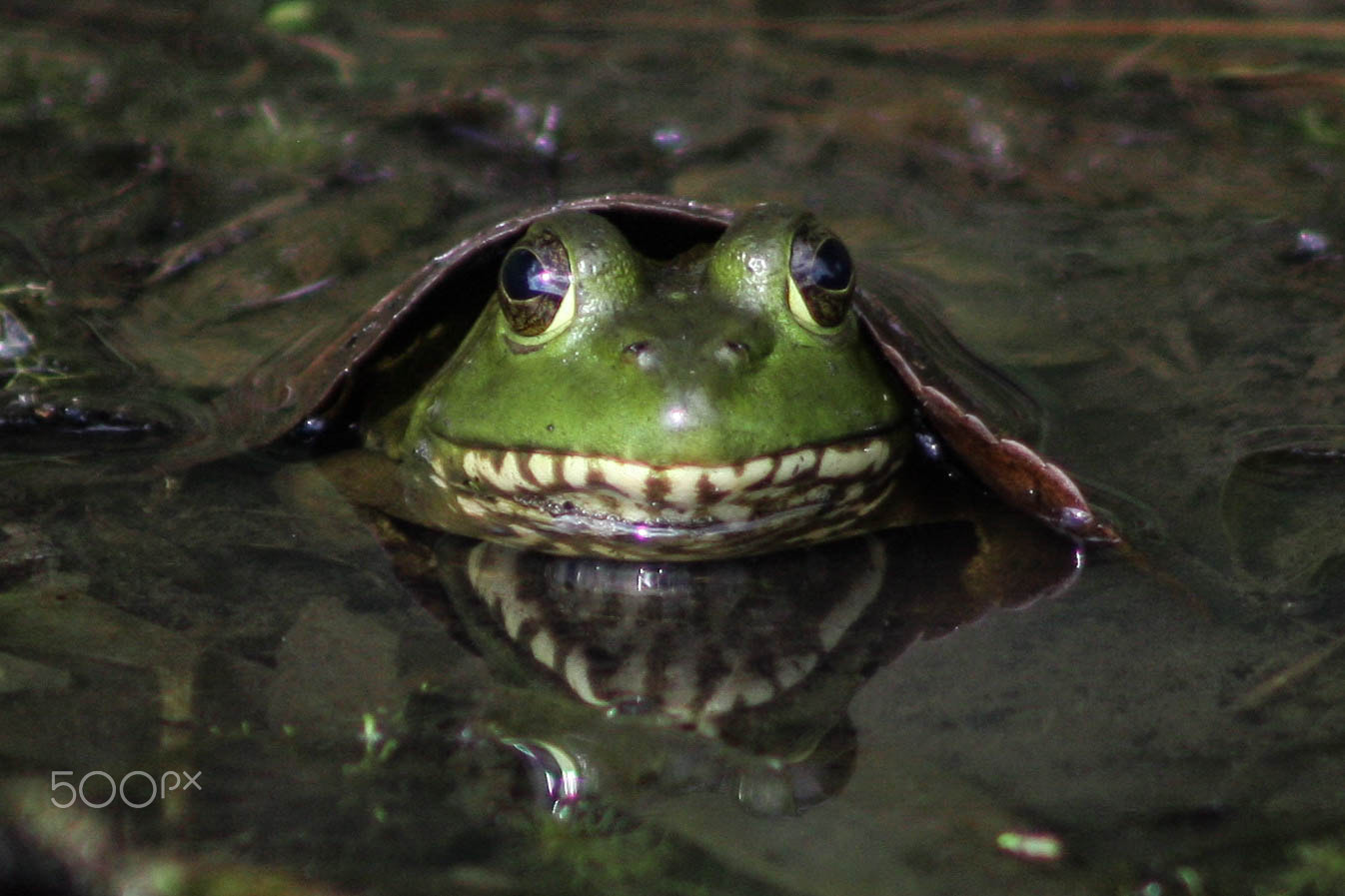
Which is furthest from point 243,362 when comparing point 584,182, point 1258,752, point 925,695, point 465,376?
point 1258,752

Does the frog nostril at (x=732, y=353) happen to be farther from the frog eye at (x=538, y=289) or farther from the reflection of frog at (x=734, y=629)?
the reflection of frog at (x=734, y=629)

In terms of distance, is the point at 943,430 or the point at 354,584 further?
the point at 943,430

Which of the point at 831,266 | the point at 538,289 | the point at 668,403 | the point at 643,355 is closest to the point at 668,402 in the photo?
the point at 668,403

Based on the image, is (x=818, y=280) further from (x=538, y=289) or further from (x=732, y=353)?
(x=538, y=289)

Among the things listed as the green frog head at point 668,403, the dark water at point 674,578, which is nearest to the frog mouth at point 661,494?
the green frog head at point 668,403

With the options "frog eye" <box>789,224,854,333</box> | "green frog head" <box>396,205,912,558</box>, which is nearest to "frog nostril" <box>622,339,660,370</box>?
"green frog head" <box>396,205,912,558</box>

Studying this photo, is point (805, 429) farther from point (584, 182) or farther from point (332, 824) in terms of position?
point (584, 182)

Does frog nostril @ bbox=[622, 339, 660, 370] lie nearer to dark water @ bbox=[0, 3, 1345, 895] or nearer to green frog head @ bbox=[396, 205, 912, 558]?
green frog head @ bbox=[396, 205, 912, 558]
